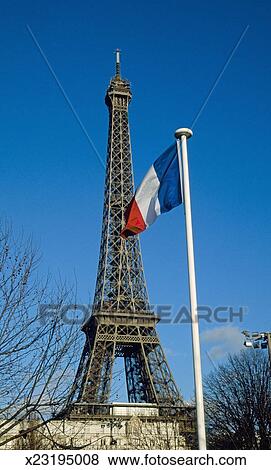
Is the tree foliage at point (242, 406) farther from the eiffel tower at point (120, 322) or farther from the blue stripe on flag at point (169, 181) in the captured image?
the blue stripe on flag at point (169, 181)

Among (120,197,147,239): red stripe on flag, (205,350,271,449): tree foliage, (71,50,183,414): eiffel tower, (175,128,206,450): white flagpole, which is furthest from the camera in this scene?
(71,50,183,414): eiffel tower

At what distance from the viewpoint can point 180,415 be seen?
1674 inches

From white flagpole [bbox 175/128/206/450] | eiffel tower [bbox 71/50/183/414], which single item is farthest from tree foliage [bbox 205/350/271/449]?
white flagpole [bbox 175/128/206/450]

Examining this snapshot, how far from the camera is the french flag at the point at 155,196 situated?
1071 centimetres

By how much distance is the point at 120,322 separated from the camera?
49406 millimetres

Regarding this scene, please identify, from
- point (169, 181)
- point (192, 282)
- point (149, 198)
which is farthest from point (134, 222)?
point (192, 282)

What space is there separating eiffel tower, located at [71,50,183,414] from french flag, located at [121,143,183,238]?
1234 inches

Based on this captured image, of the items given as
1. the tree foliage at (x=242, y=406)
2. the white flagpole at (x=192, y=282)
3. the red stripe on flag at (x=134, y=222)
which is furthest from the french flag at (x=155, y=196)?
the tree foliage at (x=242, y=406)

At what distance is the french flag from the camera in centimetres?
1071

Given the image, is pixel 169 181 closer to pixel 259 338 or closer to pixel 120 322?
pixel 259 338

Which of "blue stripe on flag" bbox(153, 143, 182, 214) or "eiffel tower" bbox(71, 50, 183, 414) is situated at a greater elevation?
"eiffel tower" bbox(71, 50, 183, 414)

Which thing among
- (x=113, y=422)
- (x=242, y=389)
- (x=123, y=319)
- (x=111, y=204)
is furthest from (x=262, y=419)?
(x=111, y=204)

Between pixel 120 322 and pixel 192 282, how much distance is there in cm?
4025

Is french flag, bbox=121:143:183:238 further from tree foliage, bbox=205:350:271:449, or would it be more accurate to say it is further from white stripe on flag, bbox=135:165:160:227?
tree foliage, bbox=205:350:271:449
